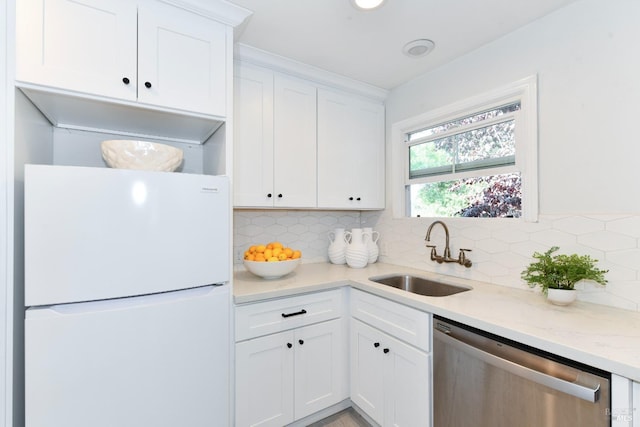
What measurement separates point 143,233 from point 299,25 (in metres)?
1.32

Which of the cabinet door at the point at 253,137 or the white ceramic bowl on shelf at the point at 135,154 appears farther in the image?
the cabinet door at the point at 253,137

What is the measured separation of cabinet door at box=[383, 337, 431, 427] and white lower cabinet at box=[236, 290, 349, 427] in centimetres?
35

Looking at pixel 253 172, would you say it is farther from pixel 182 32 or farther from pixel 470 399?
pixel 470 399

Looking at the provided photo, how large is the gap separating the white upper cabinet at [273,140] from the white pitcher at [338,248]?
0.46 m

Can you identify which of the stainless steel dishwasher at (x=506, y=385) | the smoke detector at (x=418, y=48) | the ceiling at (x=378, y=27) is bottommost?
the stainless steel dishwasher at (x=506, y=385)

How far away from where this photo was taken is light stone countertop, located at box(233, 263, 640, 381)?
34.8 inches

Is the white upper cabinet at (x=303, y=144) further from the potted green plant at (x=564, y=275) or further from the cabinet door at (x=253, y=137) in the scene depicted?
the potted green plant at (x=564, y=275)

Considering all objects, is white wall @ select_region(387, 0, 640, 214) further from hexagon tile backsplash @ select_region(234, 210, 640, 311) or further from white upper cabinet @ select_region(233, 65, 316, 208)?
white upper cabinet @ select_region(233, 65, 316, 208)

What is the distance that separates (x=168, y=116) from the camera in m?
1.44

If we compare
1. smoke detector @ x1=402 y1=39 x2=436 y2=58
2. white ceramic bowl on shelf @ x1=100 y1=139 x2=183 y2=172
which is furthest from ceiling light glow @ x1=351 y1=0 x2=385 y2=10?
white ceramic bowl on shelf @ x1=100 y1=139 x2=183 y2=172

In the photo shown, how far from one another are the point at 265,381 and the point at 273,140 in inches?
56.8

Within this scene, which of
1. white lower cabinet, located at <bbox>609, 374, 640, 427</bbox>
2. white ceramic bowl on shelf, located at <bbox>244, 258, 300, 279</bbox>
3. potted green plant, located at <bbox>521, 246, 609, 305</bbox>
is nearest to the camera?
white lower cabinet, located at <bbox>609, 374, 640, 427</bbox>

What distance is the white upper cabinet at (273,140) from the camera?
182 centimetres

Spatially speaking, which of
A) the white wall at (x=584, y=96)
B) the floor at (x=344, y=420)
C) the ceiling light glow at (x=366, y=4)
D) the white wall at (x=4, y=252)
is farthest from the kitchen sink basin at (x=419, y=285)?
the white wall at (x=4, y=252)
